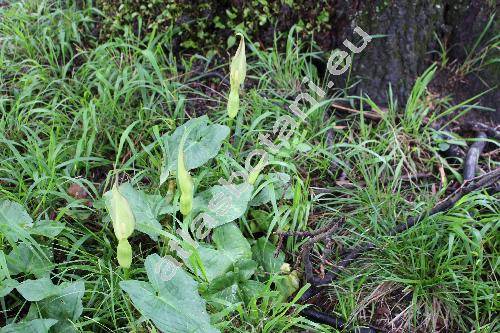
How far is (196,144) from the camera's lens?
1755 mm

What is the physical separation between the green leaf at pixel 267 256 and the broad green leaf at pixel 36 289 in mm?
573

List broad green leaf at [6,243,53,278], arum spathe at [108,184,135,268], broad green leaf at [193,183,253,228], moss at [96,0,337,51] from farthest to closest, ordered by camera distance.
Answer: moss at [96,0,337,51] < broad green leaf at [193,183,253,228] < broad green leaf at [6,243,53,278] < arum spathe at [108,184,135,268]

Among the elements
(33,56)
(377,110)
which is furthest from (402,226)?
(33,56)

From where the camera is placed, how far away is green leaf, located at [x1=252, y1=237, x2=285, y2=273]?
1622mm

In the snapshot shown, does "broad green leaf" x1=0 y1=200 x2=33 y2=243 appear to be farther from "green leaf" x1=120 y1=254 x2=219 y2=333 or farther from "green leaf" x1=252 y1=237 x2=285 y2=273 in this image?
"green leaf" x1=252 y1=237 x2=285 y2=273

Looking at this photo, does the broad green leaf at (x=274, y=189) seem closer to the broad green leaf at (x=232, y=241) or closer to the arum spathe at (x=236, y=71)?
the broad green leaf at (x=232, y=241)

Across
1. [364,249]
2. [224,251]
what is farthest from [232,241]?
[364,249]

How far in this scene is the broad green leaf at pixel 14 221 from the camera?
1508 mm

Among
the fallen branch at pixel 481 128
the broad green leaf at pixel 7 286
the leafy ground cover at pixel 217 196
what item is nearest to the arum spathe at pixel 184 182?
the leafy ground cover at pixel 217 196

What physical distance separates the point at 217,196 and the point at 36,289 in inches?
22.4

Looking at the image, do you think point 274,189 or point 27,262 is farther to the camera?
point 274,189

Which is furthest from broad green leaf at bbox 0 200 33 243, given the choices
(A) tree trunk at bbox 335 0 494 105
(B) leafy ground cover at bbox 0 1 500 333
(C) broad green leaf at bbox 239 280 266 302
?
(A) tree trunk at bbox 335 0 494 105

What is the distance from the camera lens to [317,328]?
149 centimetres

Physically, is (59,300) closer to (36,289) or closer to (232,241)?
(36,289)
